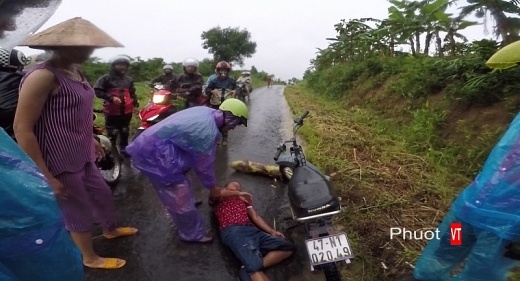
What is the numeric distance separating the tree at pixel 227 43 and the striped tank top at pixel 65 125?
35949 millimetres

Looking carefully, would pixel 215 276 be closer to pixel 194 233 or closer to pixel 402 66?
pixel 194 233

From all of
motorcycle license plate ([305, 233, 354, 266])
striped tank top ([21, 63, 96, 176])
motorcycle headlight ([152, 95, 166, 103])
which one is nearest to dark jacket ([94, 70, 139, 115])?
motorcycle headlight ([152, 95, 166, 103])

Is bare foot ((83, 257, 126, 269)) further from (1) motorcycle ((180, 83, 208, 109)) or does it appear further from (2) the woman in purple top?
(1) motorcycle ((180, 83, 208, 109))

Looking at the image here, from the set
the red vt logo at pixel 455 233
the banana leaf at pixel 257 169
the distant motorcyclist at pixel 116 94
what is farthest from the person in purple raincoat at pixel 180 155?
the distant motorcyclist at pixel 116 94

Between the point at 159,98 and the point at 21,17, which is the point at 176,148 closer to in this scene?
the point at 21,17

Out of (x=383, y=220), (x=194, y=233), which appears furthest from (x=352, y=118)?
(x=194, y=233)

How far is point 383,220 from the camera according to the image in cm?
359

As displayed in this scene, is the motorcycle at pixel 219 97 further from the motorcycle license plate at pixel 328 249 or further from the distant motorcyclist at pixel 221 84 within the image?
the motorcycle license plate at pixel 328 249

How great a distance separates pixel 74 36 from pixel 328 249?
83.5 inches

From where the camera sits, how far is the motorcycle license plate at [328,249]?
256cm

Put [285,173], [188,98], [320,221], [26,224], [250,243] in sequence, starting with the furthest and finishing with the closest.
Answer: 1. [188,98]
2. [285,173]
3. [250,243]
4. [320,221]
5. [26,224]

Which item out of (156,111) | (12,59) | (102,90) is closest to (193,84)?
(156,111)

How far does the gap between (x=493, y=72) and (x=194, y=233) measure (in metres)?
4.70

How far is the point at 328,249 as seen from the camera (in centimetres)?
259
